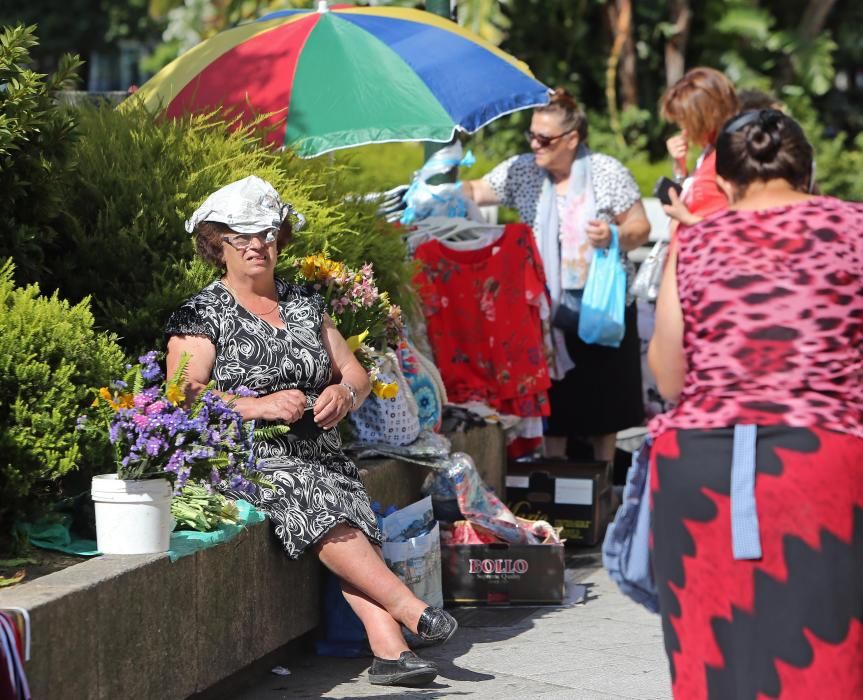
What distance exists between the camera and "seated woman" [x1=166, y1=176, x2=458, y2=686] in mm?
5043

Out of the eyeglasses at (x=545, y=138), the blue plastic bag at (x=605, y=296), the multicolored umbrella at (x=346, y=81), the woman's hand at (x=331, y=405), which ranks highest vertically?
the multicolored umbrella at (x=346, y=81)

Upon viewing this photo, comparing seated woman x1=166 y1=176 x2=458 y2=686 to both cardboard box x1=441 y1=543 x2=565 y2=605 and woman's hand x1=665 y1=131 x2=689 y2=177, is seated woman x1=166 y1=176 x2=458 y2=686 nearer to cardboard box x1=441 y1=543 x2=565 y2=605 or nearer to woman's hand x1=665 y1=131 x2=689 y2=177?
cardboard box x1=441 y1=543 x2=565 y2=605

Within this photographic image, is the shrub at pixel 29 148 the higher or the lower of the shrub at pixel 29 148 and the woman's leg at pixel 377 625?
the higher

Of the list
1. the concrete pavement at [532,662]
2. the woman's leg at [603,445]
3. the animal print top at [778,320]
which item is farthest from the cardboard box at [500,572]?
the animal print top at [778,320]

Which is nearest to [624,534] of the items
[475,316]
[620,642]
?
[620,642]

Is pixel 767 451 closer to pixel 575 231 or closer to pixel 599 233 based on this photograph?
pixel 599 233

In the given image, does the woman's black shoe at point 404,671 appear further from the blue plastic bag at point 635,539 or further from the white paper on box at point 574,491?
the white paper on box at point 574,491

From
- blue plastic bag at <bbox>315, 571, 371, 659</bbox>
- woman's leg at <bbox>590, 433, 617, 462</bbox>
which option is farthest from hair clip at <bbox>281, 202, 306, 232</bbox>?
woman's leg at <bbox>590, 433, 617, 462</bbox>

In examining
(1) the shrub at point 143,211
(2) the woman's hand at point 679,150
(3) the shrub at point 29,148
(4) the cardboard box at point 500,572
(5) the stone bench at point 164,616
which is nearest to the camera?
(5) the stone bench at point 164,616

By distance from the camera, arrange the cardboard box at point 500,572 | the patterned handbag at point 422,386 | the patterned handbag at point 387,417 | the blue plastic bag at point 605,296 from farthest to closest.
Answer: the blue plastic bag at point 605,296 → the patterned handbag at point 422,386 → the patterned handbag at point 387,417 → the cardboard box at point 500,572

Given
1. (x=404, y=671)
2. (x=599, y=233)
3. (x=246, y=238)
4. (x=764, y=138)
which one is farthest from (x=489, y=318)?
(x=764, y=138)

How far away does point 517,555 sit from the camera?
19.9ft

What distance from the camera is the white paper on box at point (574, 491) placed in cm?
718

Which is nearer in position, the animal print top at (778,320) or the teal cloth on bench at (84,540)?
the animal print top at (778,320)
